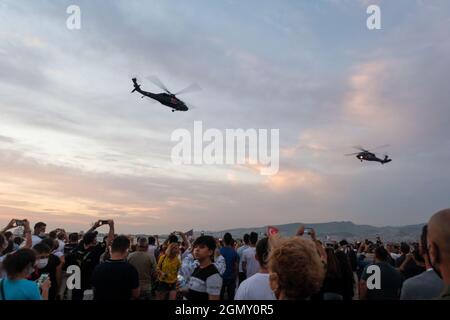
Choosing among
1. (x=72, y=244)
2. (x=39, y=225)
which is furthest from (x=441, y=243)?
(x=39, y=225)

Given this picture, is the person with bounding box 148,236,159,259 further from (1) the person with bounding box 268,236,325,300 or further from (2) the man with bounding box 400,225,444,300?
(1) the person with bounding box 268,236,325,300

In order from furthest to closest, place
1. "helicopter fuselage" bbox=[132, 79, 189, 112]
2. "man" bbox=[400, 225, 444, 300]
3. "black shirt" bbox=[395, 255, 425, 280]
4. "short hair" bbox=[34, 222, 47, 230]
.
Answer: "helicopter fuselage" bbox=[132, 79, 189, 112], "short hair" bbox=[34, 222, 47, 230], "black shirt" bbox=[395, 255, 425, 280], "man" bbox=[400, 225, 444, 300]

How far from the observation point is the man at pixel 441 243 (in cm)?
226

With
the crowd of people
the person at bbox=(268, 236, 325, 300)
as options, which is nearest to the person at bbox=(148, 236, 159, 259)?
the crowd of people

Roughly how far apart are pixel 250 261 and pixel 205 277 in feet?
15.2

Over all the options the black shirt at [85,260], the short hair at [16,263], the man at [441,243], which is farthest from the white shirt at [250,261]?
the man at [441,243]

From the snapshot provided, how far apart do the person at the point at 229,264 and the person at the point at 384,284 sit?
395cm

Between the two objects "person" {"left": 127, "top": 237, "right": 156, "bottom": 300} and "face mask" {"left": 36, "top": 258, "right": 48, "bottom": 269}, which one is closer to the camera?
"face mask" {"left": 36, "top": 258, "right": 48, "bottom": 269}

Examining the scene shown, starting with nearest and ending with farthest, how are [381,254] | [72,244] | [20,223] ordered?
[381,254]
[20,223]
[72,244]

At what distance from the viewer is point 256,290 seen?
131 inches

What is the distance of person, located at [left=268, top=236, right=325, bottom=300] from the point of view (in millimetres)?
2510

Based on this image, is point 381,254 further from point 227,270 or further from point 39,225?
point 39,225
